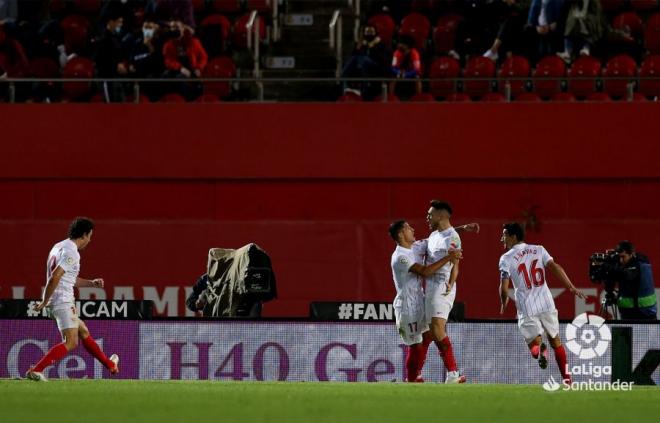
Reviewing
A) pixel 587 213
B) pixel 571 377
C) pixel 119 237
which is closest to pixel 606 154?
pixel 587 213

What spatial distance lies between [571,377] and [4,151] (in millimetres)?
9600

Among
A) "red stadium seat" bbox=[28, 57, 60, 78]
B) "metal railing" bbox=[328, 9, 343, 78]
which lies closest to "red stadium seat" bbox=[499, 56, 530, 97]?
"metal railing" bbox=[328, 9, 343, 78]

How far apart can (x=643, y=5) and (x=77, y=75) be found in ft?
29.0

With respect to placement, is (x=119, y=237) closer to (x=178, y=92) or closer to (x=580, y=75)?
(x=178, y=92)

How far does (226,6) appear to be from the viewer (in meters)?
23.1

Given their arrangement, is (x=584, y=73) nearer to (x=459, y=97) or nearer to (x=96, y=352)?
(x=459, y=97)

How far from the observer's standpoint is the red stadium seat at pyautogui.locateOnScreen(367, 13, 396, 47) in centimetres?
2212

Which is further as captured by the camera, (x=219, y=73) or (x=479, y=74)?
(x=219, y=73)

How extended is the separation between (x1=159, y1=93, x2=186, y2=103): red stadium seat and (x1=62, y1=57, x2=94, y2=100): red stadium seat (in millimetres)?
1165

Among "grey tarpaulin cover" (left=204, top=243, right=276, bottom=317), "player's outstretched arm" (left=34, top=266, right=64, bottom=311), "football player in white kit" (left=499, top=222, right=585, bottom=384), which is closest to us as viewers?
"player's outstretched arm" (left=34, top=266, right=64, bottom=311)

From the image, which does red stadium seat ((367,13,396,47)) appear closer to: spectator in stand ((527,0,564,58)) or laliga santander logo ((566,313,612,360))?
spectator in stand ((527,0,564,58))

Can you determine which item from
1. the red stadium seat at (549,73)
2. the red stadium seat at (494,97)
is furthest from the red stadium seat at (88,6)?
the red stadium seat at (549,73)

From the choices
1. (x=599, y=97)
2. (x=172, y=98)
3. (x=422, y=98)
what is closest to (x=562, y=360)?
(x=599, y=97)

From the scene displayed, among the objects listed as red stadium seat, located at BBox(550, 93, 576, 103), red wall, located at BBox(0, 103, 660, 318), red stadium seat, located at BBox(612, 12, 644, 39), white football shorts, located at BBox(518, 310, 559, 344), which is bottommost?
white football shorts, located at BBox(518, 310, 559, 344)
